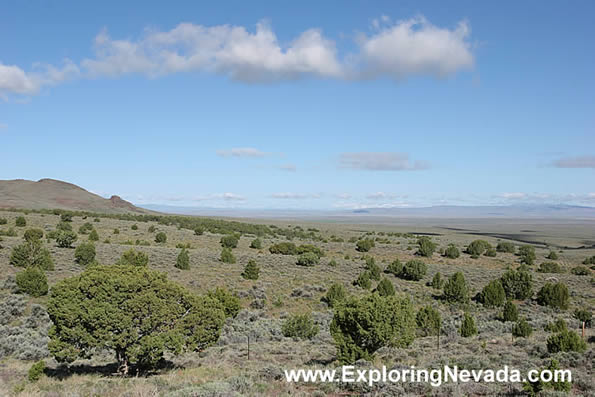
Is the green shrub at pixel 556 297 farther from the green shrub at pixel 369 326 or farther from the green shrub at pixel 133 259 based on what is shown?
the green shrub at pixel 133 259

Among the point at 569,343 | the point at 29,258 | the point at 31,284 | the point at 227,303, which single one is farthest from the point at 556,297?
the point at 29,258

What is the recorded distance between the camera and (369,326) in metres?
15.1

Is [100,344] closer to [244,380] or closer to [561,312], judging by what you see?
[244,380]

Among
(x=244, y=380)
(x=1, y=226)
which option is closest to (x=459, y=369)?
(x=244, y=380)

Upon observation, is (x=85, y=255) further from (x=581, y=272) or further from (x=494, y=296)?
(x=581, y=272)

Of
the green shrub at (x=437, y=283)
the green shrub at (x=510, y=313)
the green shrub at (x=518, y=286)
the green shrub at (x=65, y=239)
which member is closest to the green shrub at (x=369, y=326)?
the green shrub at (x=510, y=313)

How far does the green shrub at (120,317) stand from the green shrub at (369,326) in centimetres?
532

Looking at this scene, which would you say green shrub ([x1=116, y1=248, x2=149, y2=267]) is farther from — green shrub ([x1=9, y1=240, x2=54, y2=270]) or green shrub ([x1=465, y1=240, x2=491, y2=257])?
green shrub ([x1=465, y1=240, x2=491, y2=257])

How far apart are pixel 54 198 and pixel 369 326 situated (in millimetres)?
124072

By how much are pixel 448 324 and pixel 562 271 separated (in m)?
28.7

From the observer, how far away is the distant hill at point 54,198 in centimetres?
10756

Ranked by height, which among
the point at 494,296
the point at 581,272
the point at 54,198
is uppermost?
the point at 54,198

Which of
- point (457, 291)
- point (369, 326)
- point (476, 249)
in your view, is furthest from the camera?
point (476, 249)

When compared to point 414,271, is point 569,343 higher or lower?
higher
